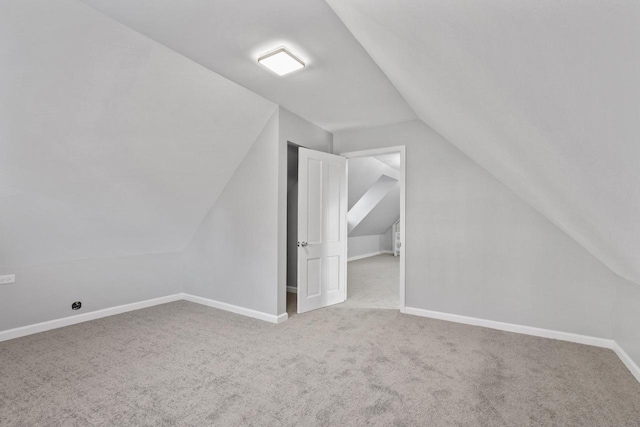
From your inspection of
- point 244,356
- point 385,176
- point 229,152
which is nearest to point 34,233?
point 229,152

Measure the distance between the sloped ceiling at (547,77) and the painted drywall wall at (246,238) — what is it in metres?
2.06

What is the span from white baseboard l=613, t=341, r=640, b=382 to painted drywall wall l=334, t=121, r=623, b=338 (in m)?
0.16

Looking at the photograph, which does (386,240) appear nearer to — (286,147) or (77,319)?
(286,147)

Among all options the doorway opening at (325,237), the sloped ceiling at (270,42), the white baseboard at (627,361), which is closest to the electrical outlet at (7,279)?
the sloped ceiling at (270,42)

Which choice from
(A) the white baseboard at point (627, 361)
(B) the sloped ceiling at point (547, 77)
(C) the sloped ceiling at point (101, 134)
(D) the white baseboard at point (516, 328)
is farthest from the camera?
(D) the white baseboard at point (516, 328)

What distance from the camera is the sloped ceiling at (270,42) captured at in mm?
2002

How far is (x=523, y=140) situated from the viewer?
158 cm

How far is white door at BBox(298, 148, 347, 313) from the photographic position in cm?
397

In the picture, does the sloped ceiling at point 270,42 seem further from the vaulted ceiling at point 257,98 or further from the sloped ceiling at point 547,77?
the sloped ceiling at point 547,77

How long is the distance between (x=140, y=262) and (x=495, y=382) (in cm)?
422

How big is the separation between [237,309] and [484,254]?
3.05 meters

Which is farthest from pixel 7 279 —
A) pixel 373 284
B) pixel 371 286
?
pixel 373 284

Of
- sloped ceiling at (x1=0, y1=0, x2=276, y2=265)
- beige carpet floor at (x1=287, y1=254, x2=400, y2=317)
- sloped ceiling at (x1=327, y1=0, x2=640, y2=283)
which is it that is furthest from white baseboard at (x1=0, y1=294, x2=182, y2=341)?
sloped ceiling at (x1=327, y1=0, x2=640, y2=283)

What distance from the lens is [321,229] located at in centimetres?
420
